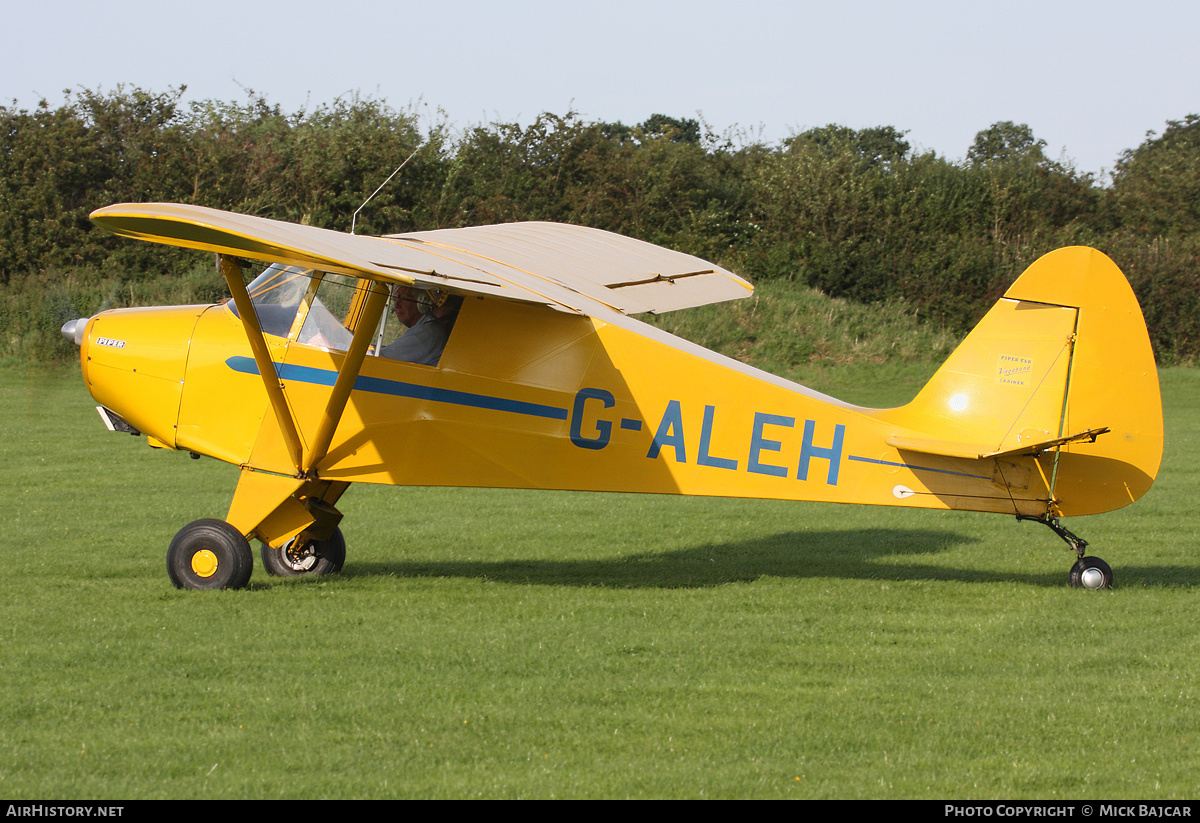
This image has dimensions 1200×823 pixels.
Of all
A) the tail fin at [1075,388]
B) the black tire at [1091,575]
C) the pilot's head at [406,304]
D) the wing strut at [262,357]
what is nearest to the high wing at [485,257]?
the pilot's head at [406,304]

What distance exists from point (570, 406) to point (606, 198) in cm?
2561

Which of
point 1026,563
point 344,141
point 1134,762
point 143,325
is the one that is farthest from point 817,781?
point 344,141

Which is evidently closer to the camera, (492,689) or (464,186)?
(492,689)

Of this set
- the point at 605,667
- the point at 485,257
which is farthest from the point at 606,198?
the point at 605,667

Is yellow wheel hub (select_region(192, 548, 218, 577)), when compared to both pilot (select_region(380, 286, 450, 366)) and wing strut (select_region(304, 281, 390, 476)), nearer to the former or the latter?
wing strut (select_region(304, 281, 390, 476))

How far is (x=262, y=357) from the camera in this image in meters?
7.38

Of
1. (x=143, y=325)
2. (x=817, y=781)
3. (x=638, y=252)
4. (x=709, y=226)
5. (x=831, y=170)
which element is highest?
(x=831, y=170)

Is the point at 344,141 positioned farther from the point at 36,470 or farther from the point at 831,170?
the point at 36,470

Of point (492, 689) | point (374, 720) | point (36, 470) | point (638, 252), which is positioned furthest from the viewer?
point (36, 470)

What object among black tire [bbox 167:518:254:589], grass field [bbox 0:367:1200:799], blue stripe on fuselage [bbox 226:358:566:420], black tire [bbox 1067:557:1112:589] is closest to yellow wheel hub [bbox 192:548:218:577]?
black tire [bbox 167:518:254:589]

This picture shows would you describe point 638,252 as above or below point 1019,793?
above

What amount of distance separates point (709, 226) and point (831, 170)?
3.99 meters

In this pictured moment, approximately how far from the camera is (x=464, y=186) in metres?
32.6

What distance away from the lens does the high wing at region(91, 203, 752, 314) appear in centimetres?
614
